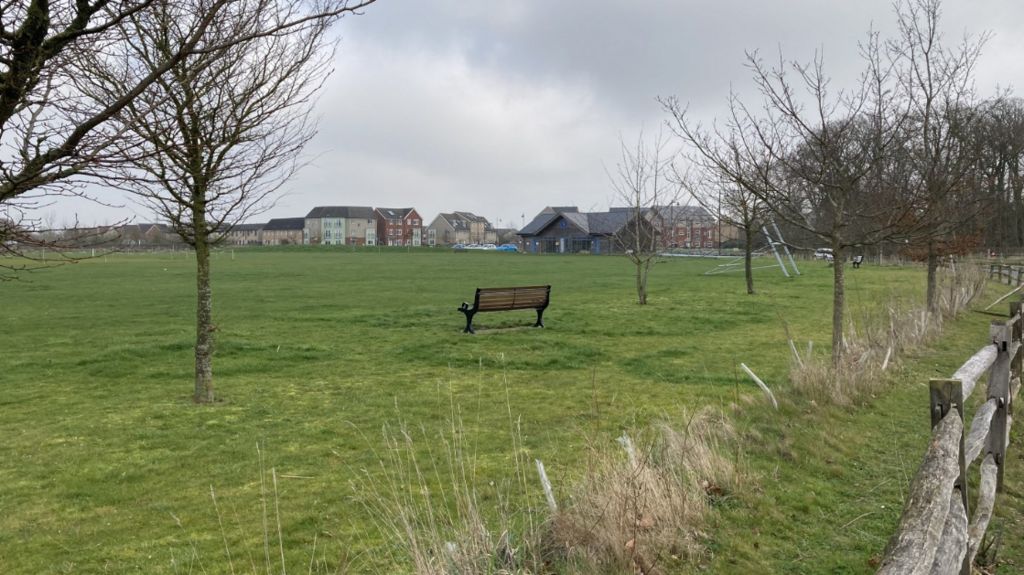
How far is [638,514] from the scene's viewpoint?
13.0 feet

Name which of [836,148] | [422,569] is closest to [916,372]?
[836,148]

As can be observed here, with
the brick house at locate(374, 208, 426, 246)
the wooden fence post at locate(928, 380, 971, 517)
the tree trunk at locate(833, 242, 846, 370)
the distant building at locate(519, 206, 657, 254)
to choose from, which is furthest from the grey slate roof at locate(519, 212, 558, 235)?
the wooden fence post at locate(928, 380, 971, 517)

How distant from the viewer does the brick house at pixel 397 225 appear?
439 ft

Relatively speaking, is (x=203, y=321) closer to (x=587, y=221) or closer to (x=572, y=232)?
(x=572, y=232)

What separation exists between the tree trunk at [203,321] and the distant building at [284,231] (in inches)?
5339

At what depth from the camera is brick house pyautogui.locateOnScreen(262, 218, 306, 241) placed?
140 metres

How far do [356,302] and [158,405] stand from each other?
41.9ft

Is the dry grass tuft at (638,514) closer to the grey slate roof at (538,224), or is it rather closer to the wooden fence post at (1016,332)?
the wooden fence post at (1016,332)

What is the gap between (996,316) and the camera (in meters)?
16.1

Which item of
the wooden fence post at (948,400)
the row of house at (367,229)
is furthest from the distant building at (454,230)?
the wooden fence post at (948,400)

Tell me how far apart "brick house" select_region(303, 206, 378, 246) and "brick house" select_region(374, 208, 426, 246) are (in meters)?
1.45

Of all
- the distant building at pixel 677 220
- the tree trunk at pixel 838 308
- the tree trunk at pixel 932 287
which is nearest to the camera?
the tree trunk at pixel 838 308

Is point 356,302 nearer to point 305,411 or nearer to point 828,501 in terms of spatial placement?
point 305,411

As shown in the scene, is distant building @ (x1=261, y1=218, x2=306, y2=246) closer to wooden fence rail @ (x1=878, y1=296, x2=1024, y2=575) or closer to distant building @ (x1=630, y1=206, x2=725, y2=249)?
distant building @ (x1=630, y1=206, x2=725, y2=249)
